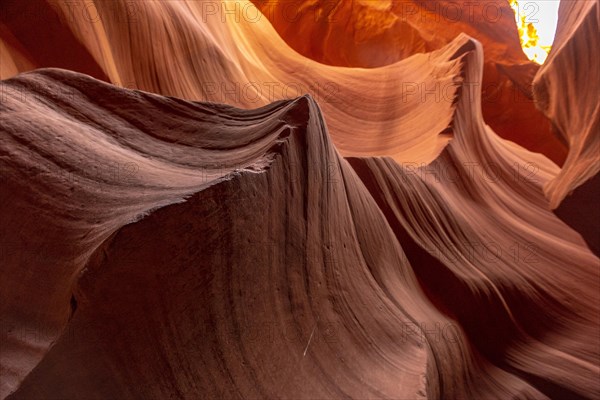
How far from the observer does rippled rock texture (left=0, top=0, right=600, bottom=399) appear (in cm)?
115

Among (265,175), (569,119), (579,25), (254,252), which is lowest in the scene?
(254,252)

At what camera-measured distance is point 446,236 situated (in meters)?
2.53

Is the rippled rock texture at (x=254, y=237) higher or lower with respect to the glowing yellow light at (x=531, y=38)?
lower

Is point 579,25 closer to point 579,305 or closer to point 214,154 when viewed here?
point 579,305

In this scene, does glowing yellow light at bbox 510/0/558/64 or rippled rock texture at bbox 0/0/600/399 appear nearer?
rippled rock texture at bbox 0/0/600/399

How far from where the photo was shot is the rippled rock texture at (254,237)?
115cm

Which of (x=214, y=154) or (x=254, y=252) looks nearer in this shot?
(x=254, y=252)

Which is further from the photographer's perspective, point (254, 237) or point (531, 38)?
point (531, 38)

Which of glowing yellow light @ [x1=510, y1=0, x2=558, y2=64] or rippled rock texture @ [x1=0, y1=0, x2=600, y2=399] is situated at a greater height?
glowing yellow light @ [x1=510, y1=0, x2=558, y2=64]

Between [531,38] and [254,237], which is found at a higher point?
[531,38]

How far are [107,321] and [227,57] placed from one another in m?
2.63

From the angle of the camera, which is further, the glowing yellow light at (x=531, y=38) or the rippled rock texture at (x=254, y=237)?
the glowing yellow light at (x=531, y=38)

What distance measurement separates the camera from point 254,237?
1.29 meters

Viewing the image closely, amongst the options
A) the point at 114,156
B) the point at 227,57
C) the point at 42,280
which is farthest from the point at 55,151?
the point at 227,57
